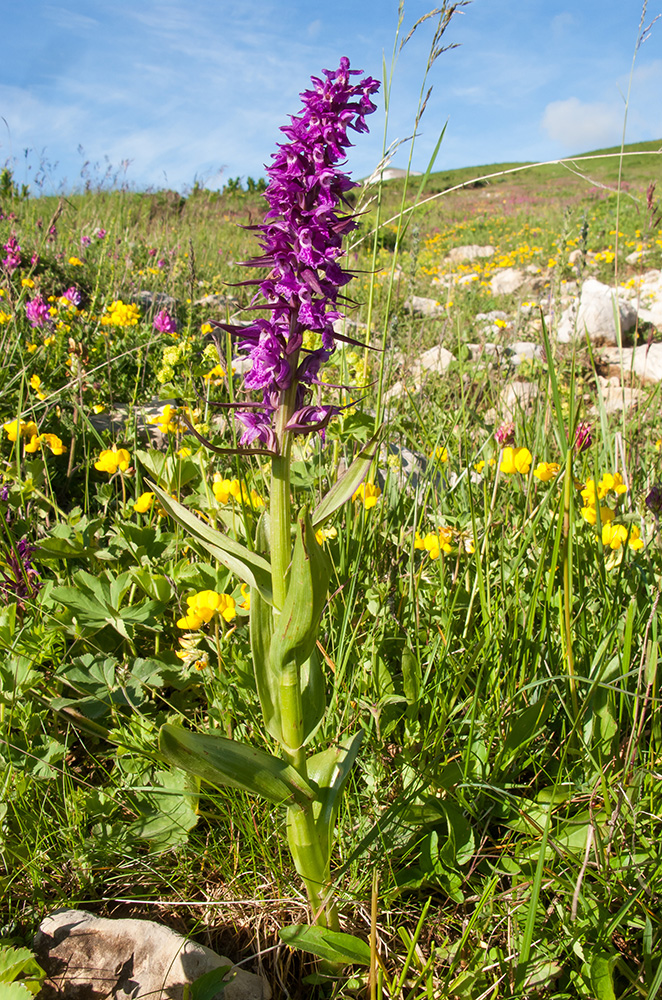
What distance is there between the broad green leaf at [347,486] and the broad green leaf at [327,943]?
2.80 feet

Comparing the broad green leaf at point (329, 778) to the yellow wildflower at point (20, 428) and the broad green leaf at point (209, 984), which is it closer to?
the broad green leaf at point (209, 984)

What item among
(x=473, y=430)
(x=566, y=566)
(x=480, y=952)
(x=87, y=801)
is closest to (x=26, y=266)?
(x=473, y=430)

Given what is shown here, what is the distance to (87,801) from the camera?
1.46 metres

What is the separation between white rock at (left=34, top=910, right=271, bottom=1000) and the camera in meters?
1.23

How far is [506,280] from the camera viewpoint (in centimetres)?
1193

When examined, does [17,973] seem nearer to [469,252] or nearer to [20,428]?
[20,428]

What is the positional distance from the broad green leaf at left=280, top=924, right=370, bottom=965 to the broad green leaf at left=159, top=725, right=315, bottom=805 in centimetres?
29

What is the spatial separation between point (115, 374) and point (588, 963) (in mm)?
3497

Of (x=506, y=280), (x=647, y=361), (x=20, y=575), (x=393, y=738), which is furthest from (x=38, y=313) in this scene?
(x=506, y=280)

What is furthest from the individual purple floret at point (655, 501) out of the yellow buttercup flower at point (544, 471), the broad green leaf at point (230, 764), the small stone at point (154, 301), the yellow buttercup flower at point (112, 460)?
the small stone at point (154, 301)

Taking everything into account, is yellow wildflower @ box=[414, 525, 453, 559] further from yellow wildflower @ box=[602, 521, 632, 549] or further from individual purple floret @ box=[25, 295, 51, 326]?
individual purple floret @ box=[25, 295, 51, 326]

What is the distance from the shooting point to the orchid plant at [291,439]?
1042 mm

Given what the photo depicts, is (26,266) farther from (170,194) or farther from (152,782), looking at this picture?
(170,194)

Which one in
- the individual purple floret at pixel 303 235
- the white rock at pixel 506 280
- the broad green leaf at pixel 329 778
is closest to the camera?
the individual purple floret at pixel 303 235
